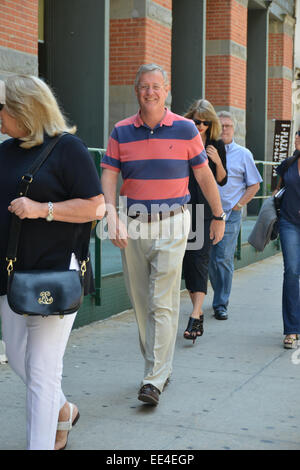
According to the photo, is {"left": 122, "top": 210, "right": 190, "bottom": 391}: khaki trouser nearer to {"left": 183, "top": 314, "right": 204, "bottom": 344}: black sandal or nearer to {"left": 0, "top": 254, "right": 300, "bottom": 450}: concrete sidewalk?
{"left": 0, "top": 254, "right": 300, "bottom": 450}: concrete sidewalk

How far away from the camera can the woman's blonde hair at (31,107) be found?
359 cm

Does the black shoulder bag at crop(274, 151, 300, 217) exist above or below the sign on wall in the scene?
below

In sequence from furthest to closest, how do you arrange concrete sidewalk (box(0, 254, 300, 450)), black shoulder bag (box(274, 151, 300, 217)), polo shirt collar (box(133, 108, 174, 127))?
black shoulder bag (box(274, 151, 300, 217)), polo shirt collar (box(133, 108, 174, 127)), concrete sidewalk (box(0, 254, 300, 450))

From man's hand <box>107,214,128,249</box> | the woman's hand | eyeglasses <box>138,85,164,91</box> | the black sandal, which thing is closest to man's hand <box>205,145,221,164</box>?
the black sandal

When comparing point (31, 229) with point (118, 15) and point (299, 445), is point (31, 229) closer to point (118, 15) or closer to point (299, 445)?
point (299, 445)

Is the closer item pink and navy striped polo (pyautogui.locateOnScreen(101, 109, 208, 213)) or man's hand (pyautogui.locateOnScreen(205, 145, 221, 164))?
pink and navy striped polo (pyautogui.locateOnScreen(101, 109, 208, 213))

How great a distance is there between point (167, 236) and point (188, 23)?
30.7 ft

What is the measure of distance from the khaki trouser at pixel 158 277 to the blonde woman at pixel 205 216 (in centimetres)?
164

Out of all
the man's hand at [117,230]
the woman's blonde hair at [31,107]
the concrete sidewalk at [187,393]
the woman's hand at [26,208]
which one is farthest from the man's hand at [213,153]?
the woman's hand at [26,208]

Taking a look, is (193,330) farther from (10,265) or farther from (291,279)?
(10,265)

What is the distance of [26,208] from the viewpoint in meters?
3.52

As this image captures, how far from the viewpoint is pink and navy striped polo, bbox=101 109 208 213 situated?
5.09 m

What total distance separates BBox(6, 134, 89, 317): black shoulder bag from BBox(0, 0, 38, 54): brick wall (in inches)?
176

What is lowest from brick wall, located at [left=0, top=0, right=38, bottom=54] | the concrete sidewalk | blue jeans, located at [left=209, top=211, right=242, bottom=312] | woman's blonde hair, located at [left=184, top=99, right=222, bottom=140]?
the concrete sidewalk
